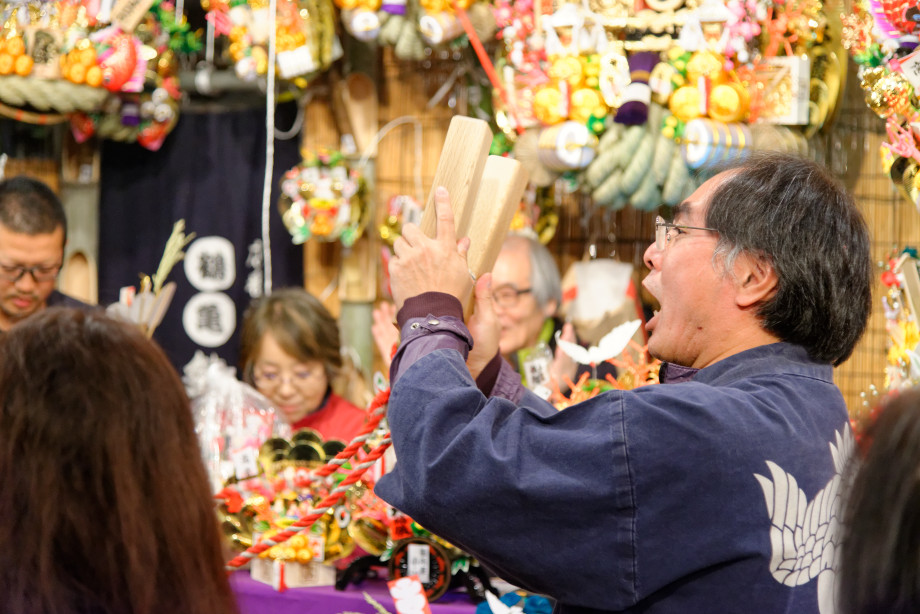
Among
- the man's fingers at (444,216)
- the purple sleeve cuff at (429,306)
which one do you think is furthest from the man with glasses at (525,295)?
the purple sleeve cuff at (429,306)

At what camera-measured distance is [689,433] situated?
122 cm

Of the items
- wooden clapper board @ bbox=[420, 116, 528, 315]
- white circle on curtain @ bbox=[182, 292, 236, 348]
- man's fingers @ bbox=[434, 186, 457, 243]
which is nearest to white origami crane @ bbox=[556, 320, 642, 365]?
wooden clapper board @ bbox=[420, 116, 528, 315]

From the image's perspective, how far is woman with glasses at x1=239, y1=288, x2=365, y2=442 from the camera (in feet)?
11.0

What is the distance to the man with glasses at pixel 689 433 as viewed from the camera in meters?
1.22

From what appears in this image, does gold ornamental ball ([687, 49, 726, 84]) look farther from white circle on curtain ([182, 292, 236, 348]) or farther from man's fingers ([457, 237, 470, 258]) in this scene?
white circle on curtain ([182, 292, 236, 348])

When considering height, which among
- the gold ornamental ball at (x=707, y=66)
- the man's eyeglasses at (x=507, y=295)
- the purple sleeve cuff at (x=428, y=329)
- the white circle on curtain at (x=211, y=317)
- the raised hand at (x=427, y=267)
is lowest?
the white circle on curtain at (x=211, y=317)

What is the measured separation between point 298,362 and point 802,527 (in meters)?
2.28

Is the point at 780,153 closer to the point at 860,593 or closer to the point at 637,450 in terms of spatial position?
the point at 637,450

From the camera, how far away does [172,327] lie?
14.0ft

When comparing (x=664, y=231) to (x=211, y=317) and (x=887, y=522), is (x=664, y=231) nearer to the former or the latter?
(x=887, y=522)

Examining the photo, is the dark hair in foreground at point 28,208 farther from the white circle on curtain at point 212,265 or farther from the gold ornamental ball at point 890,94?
the gold ornamental ball at point 890,94

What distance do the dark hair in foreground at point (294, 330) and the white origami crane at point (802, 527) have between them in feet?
7.28

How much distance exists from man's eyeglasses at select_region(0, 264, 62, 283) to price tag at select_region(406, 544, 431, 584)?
153 centimetres

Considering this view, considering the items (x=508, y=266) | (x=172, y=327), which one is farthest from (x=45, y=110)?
(x=508, y=266)
